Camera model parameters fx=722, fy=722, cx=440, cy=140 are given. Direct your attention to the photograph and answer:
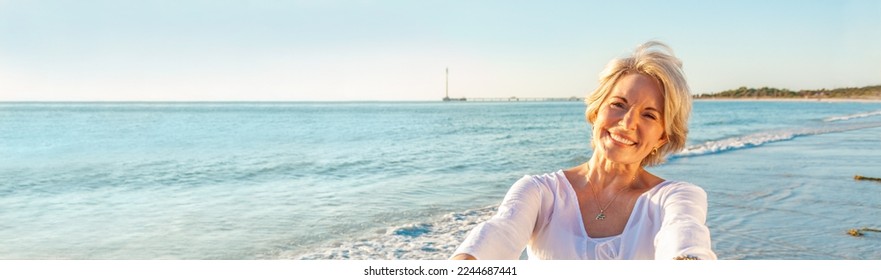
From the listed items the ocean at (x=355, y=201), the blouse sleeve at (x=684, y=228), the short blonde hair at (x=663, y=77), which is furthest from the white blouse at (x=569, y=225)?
the ocean at (x=355, y=201)

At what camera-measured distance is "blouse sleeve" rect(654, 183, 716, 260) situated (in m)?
1.16

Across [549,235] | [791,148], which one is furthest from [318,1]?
[791,148]

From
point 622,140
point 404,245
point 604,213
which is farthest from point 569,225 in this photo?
point 404,245

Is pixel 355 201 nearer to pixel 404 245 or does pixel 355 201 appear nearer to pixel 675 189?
pixel 404 245

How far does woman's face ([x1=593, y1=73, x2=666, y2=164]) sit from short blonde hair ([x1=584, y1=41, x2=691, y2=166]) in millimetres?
13

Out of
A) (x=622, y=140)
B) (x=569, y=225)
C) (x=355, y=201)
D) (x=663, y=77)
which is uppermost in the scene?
(x=663, y=77)

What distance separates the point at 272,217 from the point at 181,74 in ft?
12.4

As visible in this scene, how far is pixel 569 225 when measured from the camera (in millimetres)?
1412

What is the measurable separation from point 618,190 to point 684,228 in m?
0.28

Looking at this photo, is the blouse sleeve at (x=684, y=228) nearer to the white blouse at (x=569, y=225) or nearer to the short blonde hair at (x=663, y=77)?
the white blouse at (x=569, y=225)

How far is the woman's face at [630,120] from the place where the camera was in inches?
52.7

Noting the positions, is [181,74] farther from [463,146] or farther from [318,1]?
[463,146]
